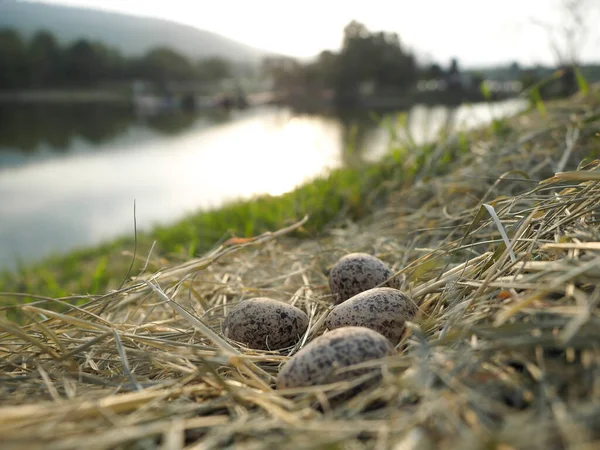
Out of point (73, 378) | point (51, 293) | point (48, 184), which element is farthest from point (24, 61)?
point (73, 378)

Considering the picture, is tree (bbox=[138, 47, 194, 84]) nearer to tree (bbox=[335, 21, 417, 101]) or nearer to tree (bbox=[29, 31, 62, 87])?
tree (bbox=[29, 31, 62, 87])

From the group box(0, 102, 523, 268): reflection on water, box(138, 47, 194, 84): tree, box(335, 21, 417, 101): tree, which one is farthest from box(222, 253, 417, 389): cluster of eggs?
box(138, 47, 194, 84): tree

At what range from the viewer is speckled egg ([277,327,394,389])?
1.14m

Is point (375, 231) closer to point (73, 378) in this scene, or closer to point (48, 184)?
point (73, 378)

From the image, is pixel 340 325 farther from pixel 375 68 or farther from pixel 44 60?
pixel 44 60

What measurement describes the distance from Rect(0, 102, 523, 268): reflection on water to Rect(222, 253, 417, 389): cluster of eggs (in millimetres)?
2777

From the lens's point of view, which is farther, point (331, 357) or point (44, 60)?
point (44, 60)

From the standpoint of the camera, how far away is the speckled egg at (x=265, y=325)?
1.65 m

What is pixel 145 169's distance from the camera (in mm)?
15422

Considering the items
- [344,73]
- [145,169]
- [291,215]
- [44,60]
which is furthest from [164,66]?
[291,215]

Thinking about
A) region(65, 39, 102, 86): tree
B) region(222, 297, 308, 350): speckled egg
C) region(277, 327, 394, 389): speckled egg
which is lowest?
region(222, 297, 308, 350): speckled egg

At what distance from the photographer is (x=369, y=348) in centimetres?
117

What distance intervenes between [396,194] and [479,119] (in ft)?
5.91

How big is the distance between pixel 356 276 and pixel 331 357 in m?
0.78
